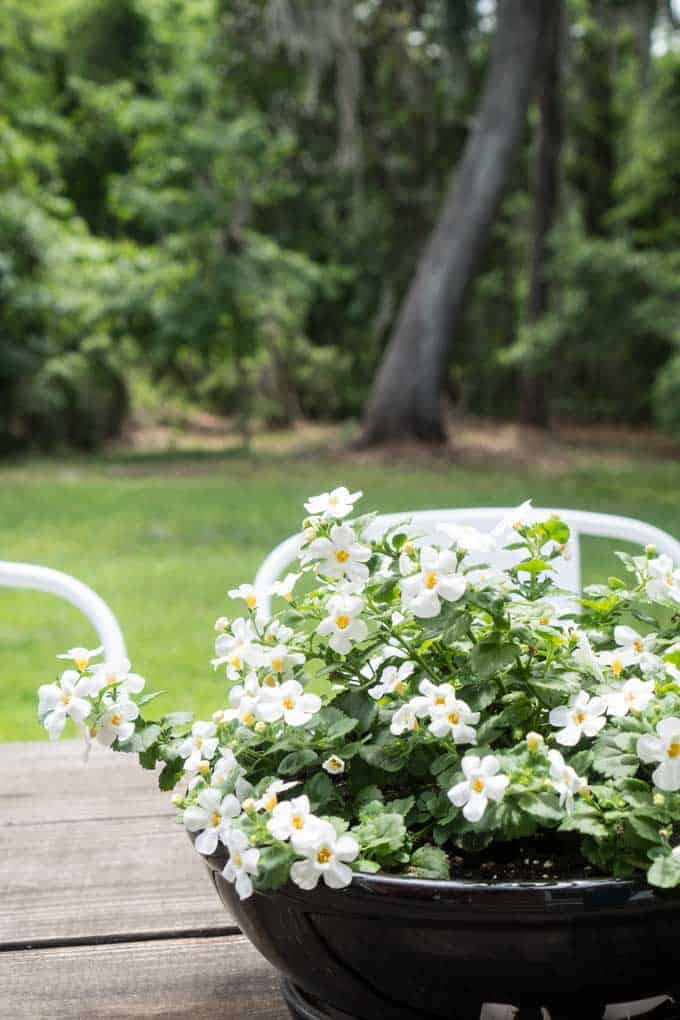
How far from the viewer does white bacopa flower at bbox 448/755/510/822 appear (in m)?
0.57

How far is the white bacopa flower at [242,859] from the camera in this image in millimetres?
571

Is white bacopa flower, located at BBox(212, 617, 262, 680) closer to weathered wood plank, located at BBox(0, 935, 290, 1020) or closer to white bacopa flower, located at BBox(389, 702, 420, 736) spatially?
white bacopa flower, located at BBox(389, 702, 420, 736)

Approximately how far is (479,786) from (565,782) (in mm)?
46

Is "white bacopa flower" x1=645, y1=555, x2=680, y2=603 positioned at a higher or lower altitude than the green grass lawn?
higher

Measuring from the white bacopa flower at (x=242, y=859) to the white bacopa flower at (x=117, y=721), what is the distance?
0.12 meters

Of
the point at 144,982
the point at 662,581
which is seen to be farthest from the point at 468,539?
the point at 144,982

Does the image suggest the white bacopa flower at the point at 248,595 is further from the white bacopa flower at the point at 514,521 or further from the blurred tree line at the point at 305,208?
the blurred tree line at the point at 305,208

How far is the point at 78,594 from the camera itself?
148cm

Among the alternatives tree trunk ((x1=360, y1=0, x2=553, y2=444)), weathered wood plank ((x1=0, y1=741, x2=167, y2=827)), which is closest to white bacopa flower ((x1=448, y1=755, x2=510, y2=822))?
weathered wood plank ((x1=0, y1=741, x2=167, y2=827))

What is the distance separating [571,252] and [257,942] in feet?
35.6

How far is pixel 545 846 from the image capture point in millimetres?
645

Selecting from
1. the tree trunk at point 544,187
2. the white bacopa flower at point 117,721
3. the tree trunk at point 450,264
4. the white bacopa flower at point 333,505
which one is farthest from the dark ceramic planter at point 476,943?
the tree trunk at point 544,187

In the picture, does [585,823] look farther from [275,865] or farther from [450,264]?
[450,264]

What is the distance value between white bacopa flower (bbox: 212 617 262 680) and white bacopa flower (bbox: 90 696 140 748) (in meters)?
0.06
